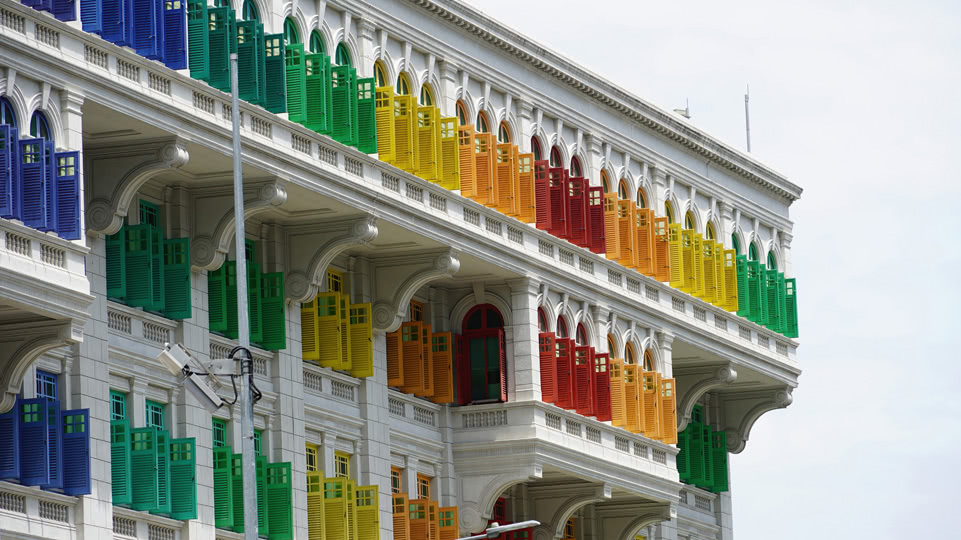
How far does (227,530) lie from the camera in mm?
52531

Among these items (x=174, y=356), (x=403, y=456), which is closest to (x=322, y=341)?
(x=403, y=456)

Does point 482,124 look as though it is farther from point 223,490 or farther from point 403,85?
point 223,490

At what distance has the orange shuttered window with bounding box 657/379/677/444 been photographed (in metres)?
68.8

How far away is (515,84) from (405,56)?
561 centimetres

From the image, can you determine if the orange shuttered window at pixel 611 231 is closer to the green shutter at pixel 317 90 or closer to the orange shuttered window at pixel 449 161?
the orange shuttered window at pixel 449 161

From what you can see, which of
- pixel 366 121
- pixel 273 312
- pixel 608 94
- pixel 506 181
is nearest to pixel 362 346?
pixel 273 312

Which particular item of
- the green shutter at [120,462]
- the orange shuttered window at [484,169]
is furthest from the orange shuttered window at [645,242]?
the green shutter at [120,462]

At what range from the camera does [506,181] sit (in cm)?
6262

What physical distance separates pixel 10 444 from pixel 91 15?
8.07m

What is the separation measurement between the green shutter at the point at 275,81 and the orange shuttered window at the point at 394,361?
9363 mm

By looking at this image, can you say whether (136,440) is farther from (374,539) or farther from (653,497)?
(653,497)

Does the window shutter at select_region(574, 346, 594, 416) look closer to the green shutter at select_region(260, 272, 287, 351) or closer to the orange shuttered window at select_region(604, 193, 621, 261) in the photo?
the orange shuttered window at select_region(604, 193, 621, 261)

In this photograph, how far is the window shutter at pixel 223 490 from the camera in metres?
52.1

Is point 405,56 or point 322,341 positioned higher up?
point 405,56
